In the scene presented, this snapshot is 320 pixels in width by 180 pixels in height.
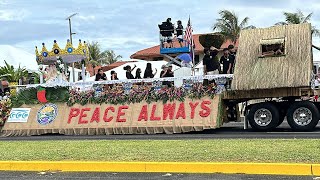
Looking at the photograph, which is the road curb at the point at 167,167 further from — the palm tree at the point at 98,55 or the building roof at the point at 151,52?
the palm tree at the point at 98,55

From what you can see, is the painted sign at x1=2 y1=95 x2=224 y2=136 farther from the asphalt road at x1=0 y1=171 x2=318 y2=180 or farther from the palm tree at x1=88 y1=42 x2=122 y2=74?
the palm tree at x1=88 y1=42 x2=122 y2=74

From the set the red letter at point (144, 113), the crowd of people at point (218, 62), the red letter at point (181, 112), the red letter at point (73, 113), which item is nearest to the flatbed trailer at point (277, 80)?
the crowd of people at point (218, 62)

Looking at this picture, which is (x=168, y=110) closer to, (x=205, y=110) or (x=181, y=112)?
(x=181, y=112)

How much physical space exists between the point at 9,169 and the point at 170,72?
343 inches

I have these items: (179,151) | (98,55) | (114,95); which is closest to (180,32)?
(114,95)

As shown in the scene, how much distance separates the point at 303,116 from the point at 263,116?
1190 mm

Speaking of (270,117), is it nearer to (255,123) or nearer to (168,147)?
(255,123)

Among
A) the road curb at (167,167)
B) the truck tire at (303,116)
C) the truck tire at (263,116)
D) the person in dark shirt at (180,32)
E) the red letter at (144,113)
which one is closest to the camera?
the road curb at (167,167)

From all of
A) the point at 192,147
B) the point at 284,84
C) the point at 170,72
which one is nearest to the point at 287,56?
the point at 284,84

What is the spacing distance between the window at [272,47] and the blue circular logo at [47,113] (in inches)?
289

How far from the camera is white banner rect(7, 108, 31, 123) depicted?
17844 mm

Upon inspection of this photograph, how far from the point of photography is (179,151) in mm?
10164

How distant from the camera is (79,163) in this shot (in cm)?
928

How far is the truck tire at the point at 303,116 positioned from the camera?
14922 millimetres
